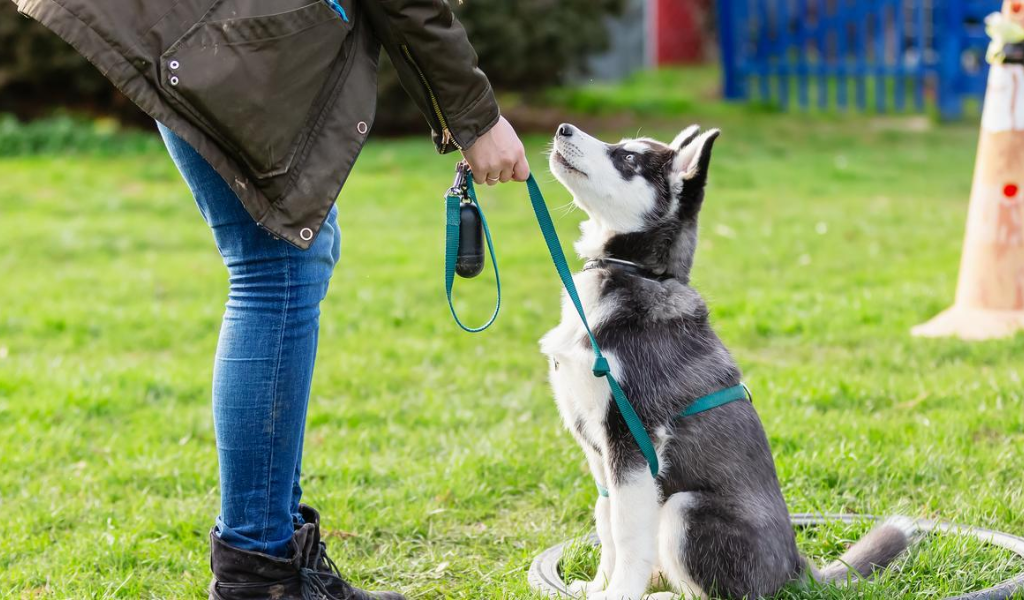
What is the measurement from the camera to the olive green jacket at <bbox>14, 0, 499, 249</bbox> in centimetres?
221

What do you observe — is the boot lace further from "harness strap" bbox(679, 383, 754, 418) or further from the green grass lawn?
"harness strap" bbox(679, 383, 754, 418)

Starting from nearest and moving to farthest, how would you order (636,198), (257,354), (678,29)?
1. (257,354)
2. (636,198)
3. (678,29)

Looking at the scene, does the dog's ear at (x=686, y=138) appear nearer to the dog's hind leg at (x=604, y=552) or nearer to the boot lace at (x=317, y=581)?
the dog's hind leg at (x=604, y=552)

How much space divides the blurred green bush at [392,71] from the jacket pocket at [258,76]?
29.8ft

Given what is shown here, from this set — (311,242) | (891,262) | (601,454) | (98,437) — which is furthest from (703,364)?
(891,262)

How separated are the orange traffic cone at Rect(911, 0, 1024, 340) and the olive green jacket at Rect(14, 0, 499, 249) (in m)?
3.74

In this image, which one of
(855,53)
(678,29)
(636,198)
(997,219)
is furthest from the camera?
(678,29)

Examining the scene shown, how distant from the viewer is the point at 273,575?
2.70m

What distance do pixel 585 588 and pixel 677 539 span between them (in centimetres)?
34

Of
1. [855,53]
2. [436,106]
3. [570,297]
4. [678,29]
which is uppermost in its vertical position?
[436,106]

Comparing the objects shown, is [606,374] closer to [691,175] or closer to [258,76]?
[691,175]

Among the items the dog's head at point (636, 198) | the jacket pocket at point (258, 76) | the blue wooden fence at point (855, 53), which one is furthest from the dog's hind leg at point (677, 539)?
the blue wooden fence at point (855, 53)

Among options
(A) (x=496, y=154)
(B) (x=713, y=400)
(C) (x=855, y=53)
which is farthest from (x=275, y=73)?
(C) (x=855, y=53)

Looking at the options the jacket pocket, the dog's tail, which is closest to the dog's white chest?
the dog's tail
